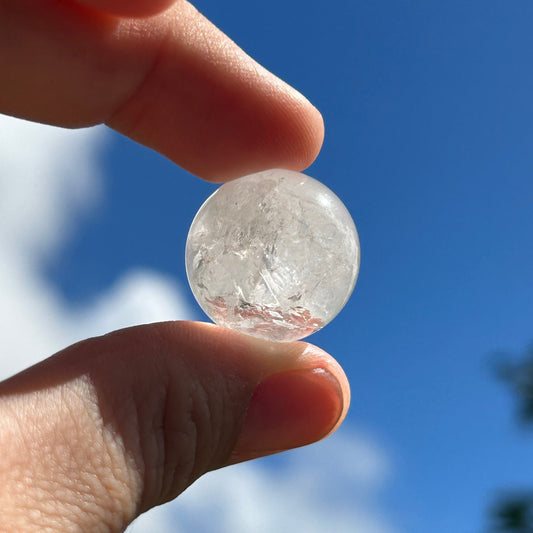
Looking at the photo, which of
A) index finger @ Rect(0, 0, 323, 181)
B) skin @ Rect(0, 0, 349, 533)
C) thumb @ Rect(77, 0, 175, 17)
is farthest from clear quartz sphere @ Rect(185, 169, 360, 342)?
thumb @ Rect(77, 0, 175, 17)

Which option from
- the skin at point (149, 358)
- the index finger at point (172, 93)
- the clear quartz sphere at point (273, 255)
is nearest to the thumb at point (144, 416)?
the skin at point (149, 358)

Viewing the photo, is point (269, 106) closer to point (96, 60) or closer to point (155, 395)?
point (96, 60)

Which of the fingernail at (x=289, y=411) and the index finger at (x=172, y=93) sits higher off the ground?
the index finger at (x=172, y=93)

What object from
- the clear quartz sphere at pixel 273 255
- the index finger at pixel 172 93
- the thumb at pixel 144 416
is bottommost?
the thumb at pixel 144 416

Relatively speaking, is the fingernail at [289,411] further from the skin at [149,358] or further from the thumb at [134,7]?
the thumb at [134,7]

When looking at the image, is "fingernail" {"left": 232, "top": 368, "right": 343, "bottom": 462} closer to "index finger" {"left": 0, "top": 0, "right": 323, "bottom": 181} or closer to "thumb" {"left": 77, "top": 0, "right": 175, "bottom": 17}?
"index finger" {"left": 0, "top": 0, "right": 323, "bottom": 181}

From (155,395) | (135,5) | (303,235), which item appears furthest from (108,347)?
(135,5)
